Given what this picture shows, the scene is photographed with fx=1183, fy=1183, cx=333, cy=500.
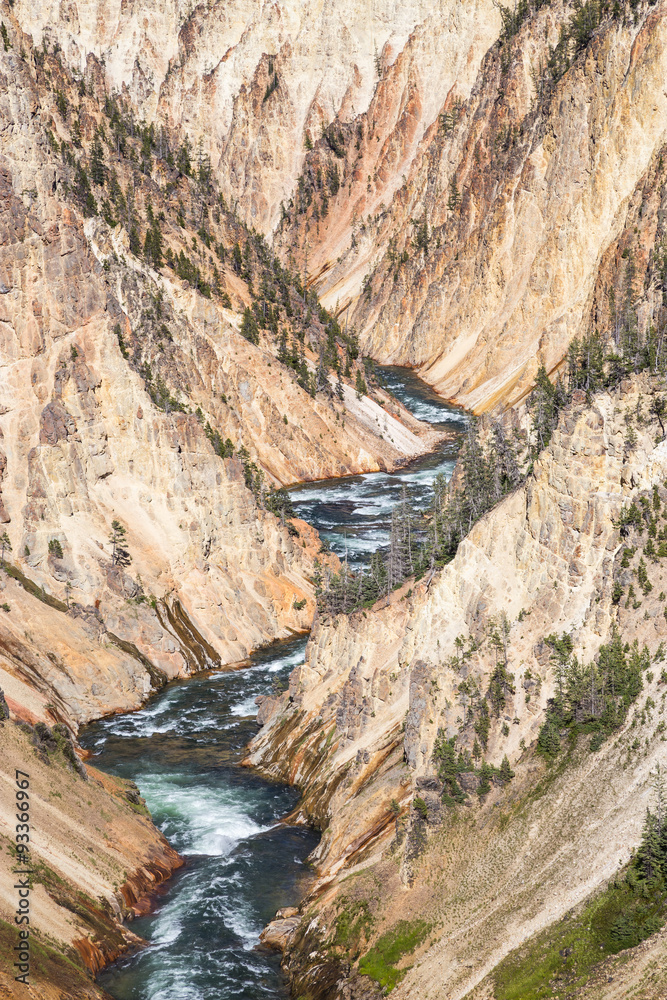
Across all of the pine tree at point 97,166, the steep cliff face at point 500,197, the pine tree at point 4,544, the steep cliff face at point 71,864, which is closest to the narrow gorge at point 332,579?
the steep cliff face at point 71,864

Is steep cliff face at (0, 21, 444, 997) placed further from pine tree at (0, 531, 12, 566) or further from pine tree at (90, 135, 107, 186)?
pine tree at (90, 135, 107, 186)

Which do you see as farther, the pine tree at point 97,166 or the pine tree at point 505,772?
the pine tree at point 97,166

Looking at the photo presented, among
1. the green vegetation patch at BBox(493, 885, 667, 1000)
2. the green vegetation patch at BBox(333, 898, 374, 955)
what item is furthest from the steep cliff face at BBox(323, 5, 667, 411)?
the green vegetation patch at BBox(493, 885, 667, 1000)

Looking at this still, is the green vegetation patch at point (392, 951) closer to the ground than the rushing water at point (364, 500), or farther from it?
closer to the ground

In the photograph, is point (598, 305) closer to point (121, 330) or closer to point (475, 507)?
point (121, 330)

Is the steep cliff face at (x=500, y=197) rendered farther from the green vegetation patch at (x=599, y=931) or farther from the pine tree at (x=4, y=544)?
the green vegetation patch at (x=599, y=931)

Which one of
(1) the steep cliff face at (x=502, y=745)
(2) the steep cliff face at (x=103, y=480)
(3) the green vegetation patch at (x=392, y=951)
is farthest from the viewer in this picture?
(2) the steep cliff face at (x=103, y=480)

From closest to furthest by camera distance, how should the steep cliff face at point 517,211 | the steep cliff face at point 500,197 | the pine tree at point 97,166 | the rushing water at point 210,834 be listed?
the rushing water at point 210,834 → the pine tree at point 97,166 → the steep cliff face at point 517,211 → the steep cliff face at point 500,197

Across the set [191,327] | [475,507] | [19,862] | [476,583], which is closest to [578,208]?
[191,327]
